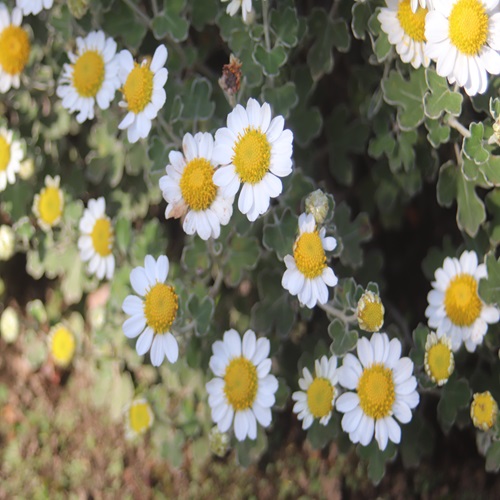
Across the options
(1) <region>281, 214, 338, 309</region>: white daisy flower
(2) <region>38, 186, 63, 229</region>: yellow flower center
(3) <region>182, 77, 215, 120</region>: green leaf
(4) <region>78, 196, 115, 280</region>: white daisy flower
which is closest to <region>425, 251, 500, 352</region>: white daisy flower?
(1) <region>281, 214, 338, 309</region>: white daisy flower

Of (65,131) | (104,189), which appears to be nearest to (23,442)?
(104,189)

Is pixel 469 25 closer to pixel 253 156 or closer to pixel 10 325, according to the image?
pixel 253 156

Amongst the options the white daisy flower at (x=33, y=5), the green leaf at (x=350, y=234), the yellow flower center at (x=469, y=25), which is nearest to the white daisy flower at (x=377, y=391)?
the green leaf at (x=350, y=234)

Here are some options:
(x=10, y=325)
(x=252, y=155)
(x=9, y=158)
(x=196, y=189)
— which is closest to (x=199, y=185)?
(x=196, y=189)

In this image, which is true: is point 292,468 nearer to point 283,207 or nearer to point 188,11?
point 283,207

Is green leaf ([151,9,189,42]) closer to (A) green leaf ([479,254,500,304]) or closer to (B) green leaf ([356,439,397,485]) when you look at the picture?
(A) green leaf ([479,254,500,304])

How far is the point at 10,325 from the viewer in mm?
2416

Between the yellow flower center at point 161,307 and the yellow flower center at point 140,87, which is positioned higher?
the yellow flower center at point 140,87

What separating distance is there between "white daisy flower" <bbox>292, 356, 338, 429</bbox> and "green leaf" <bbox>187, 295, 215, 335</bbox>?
25 cm

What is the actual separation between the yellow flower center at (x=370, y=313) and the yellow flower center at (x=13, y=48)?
1.09 metres

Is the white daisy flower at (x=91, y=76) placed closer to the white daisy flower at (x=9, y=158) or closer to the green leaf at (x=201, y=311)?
the white daisy flower at (x=9, y=158)

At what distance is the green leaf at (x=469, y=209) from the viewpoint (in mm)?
1628

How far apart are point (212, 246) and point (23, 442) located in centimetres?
107

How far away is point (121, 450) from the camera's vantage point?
222cm
